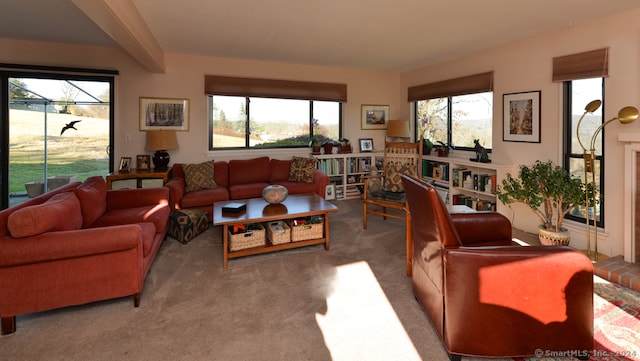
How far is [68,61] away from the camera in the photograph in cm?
458

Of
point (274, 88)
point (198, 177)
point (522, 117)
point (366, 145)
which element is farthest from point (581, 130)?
point (198, 177)

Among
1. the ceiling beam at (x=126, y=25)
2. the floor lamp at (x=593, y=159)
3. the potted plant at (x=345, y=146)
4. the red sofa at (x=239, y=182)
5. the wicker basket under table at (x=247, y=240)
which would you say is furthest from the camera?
the potted plant at (x=345, y=146)

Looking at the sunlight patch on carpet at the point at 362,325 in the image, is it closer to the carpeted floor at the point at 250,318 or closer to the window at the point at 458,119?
the carpeted floor at the point at 250,318

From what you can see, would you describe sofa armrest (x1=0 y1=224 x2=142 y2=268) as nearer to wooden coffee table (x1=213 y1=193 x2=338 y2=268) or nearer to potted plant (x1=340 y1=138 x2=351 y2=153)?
wooden coffee table (x1=213 y1=193 x2=338 y2=268)

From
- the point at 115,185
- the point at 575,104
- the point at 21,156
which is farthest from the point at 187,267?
the point at 575,104

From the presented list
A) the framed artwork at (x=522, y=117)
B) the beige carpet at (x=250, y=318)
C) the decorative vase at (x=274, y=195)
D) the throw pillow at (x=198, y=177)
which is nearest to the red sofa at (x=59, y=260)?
the beige carpet at (x=250, y=318)

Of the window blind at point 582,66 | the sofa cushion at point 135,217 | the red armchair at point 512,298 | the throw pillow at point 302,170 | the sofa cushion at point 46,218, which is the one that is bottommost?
the red armchair at point 512,298

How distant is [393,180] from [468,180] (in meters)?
1.18

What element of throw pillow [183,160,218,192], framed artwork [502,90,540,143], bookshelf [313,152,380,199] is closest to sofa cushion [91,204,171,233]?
throw pillow [183,160,218,192]

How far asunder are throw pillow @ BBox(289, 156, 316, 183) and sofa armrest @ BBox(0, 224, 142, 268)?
311 centimetres

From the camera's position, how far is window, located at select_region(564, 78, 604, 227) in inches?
137

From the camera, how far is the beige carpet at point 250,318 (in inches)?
77.6

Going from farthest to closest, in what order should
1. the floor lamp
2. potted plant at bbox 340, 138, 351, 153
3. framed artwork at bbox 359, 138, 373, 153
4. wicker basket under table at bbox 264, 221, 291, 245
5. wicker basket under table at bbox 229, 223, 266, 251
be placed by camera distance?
framed artwork at bbox 359, 138, 373, 153
potted plant at bbox 340, 138, 351, 153
wicker basket under table at bbox 264, 221, 291, 245
wicker basket under table at bbox 229, 223, 266, 251
the floor lamp

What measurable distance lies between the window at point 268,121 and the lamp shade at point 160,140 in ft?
2.59
